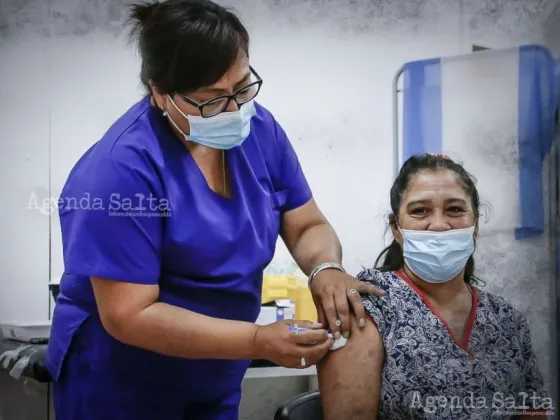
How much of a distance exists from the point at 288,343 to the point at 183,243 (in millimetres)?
273

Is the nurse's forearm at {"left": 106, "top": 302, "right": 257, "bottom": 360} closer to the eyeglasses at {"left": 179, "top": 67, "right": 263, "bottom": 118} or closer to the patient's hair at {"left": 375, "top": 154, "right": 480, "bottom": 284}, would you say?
the eyeglasses at {"left": 179, "top": 67, "right": 263, "bottom": 118}

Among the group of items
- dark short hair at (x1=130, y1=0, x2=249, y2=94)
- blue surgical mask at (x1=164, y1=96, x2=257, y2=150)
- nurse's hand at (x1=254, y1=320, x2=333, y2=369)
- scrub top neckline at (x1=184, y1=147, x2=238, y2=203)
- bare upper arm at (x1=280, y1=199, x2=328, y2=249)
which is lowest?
nurse's hand at (x1=254, y1=320, x2=333, y2=369)

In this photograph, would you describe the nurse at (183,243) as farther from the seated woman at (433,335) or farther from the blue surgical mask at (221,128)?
the seated woman at (433,335)

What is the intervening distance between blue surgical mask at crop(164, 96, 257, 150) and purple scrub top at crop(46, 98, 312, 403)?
54 millimetres

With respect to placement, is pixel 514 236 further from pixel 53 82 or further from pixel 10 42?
pixel 10 42

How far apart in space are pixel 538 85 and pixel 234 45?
1.17 meters

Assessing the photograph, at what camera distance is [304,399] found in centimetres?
142

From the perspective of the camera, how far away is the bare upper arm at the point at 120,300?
1.06 m

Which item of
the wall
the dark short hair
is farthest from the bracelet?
the dark short hair

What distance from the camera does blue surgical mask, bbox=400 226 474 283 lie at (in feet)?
4.77

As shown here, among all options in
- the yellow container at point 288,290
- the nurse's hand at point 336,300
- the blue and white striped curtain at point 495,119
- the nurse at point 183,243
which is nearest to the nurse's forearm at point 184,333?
the nurse at point 183,243

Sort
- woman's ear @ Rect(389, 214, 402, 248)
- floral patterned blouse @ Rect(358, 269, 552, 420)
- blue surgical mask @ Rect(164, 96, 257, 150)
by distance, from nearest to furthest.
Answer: blue surgical mask @ Rect(164, 96, 257, 150) → floral patterned blouse @ Rect(358, 269, 552, 420) → woman's ear @ Rect(389, 214, 402, 248)

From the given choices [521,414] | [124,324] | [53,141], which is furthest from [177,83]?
[521,414]

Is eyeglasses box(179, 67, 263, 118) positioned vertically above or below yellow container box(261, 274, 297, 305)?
above
